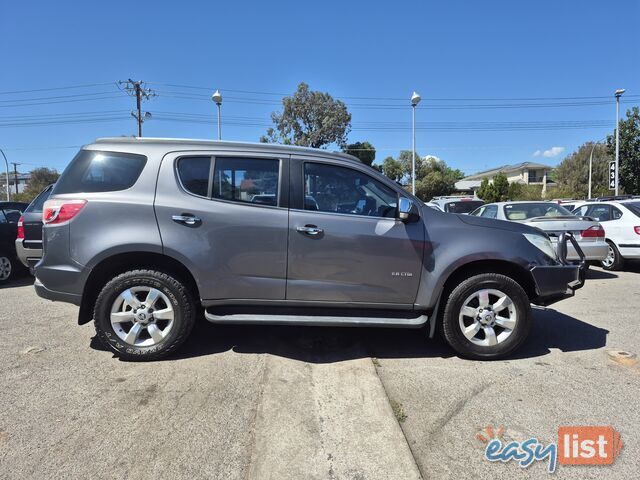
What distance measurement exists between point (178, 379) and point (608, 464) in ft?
10.0

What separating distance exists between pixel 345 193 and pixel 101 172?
2260mm

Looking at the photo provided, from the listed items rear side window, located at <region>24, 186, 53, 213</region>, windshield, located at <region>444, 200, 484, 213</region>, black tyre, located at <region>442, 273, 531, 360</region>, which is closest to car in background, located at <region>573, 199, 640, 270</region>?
windshield, located at <region>444, 200, 484, 213</region>

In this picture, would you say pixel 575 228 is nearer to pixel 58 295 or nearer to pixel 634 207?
pixel 634 207

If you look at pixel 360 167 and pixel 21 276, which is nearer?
pixel 360 167

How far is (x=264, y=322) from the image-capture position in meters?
3.65

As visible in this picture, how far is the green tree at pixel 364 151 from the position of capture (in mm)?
46475

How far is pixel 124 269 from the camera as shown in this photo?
12.5 ft

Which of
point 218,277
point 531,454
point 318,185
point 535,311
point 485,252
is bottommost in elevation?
point 531,454

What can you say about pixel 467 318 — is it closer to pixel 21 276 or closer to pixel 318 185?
pixel 318 185

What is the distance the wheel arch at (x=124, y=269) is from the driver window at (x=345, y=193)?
132 cm

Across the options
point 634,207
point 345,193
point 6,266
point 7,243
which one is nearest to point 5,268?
point 6,266

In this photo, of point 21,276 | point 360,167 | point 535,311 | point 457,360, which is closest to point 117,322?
point 360,167

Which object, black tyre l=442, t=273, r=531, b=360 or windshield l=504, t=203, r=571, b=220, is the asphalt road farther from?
windshield l=504, t=203, r=571, b=220

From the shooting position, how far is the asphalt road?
2375 mm
